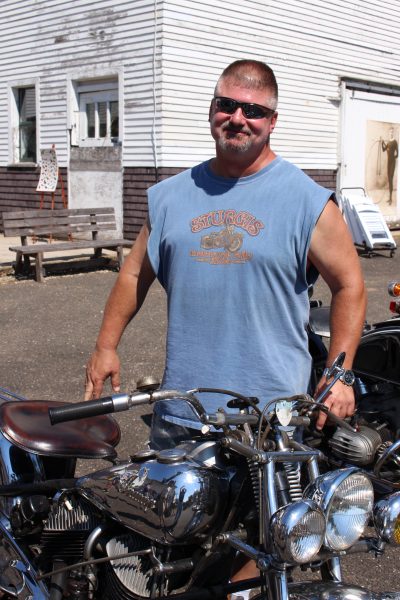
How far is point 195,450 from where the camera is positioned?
2219 mm

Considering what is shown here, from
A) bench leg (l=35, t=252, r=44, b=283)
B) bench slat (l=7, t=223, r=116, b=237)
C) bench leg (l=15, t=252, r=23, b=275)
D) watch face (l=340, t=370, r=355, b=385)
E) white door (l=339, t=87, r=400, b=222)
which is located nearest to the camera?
watch face (l=340, t=370, r=355, b=385)

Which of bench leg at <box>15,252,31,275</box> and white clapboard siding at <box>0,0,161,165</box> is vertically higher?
white clapboard siding at <box>0,0,161,165</box>

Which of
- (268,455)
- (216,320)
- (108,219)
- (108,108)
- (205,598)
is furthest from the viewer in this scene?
(108,108)

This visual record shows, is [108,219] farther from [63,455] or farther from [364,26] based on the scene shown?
[63,455]

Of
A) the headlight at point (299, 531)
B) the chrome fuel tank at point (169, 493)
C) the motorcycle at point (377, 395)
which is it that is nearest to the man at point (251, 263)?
the chrome fuel tank at point (169, 493)

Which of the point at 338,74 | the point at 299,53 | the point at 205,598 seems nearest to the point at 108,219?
the point at 299,53

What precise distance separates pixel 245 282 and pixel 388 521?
3.40 feet

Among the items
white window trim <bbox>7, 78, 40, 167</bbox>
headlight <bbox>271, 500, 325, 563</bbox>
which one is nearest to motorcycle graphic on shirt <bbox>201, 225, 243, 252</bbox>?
headlight <bbox>271, 500, 325, 563</bbox>

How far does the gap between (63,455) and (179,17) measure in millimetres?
11247

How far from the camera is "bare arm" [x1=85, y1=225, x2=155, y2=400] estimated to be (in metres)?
3.00

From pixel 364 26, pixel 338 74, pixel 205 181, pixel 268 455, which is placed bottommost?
pixel 268 455

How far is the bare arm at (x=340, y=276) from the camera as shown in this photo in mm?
2666

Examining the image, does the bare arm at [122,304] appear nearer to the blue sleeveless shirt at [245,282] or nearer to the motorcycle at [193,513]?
the blue sleeveless shirt at [245,282]

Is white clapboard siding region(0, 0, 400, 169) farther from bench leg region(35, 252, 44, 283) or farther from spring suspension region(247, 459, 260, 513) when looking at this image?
spring suspension region(247, 459, 260, 513)
